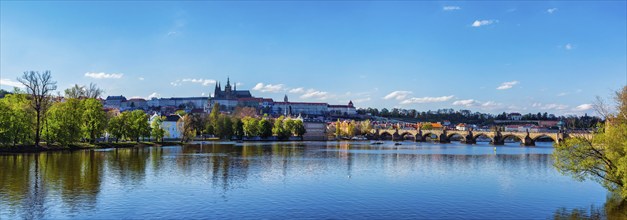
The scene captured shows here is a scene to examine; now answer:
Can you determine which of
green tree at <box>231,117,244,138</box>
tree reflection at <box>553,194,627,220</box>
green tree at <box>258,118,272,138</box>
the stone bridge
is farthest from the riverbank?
the stone bridge

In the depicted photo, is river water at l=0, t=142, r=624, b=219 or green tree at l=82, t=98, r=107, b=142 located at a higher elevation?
green tree at l=82, t=98, r=107, b=142

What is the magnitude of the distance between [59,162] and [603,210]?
46425 mm

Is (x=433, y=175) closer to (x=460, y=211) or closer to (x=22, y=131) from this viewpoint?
(x=460, y=211)

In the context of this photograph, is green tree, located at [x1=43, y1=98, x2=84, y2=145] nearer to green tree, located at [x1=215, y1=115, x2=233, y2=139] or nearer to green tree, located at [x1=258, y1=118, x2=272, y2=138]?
green tree, located at [x1=215, y1=115, x2=233, y2=139]

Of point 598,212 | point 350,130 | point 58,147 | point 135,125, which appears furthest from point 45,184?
point 350,130

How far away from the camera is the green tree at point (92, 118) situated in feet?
252

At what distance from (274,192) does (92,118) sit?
53518mm

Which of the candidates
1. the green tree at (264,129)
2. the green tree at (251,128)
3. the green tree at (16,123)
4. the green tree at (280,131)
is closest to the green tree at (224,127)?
the green tree at (251,128)

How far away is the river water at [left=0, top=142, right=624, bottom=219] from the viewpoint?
26.6 meters

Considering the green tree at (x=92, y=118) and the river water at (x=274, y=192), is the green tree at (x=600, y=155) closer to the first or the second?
the river water at (x=274, y=192)

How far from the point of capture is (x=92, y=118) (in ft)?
253

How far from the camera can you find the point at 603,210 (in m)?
29.2

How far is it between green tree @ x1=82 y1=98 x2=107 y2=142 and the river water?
2647 cm

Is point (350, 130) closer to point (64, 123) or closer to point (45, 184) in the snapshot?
point (64, 123)
